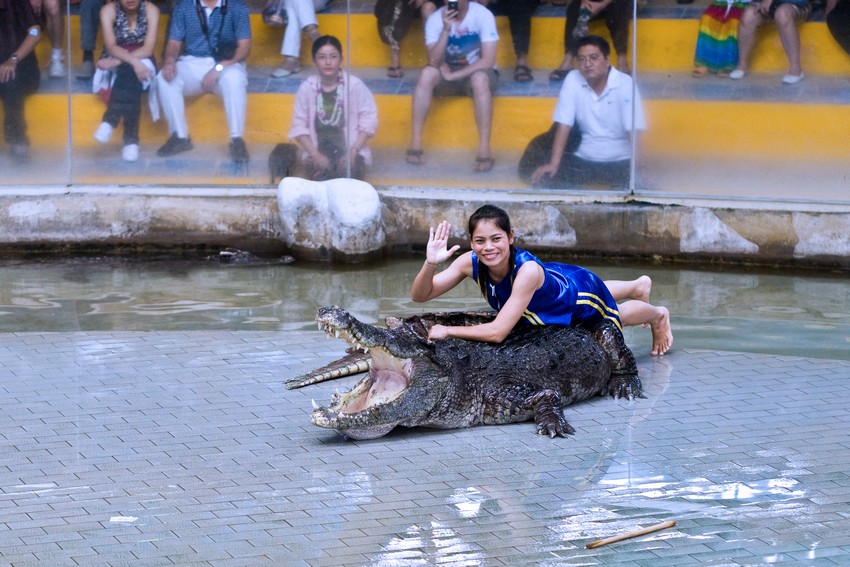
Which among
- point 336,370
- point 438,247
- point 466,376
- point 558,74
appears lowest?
point 336,370

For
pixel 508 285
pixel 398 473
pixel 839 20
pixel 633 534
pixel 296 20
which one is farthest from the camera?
pixel 296 20

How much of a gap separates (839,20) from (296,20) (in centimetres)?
410

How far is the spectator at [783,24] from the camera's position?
9.13 m

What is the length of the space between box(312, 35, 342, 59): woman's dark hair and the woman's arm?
15.9ft

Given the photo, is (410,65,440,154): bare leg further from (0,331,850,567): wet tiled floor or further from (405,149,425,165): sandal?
(0,331,850,567): wet tiled floor

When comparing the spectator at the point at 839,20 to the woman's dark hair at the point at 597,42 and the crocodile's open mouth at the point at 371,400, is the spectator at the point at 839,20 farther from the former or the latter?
the crocodile's open mouth at the point at 371,400

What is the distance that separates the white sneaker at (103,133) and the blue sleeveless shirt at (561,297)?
17.3 ft

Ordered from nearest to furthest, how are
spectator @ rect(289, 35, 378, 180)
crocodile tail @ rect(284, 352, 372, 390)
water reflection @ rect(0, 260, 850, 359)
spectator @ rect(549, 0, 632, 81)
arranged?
crocodile tail @ rect(284, 352, 372, 390)
water reflection @ rect(0, 260, 850, 359)
spectator @ rect(549, 0, 632, 81)
spectator @ rect(289, 35, 378, 180)

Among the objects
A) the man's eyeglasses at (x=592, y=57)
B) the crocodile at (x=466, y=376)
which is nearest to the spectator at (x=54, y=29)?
the man's eyeglasses at (x=592, y=57)

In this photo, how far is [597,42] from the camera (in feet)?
31.1

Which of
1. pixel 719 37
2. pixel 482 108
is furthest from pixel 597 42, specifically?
pixel 482 108

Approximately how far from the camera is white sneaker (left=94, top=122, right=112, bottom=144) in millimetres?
10172

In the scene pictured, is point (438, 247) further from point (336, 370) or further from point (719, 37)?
point (719, 37)

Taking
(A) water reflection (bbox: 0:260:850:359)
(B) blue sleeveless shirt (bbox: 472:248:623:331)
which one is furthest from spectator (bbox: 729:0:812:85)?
(B) blue sleeveless shirt (bbox: 472:248:623:331)
